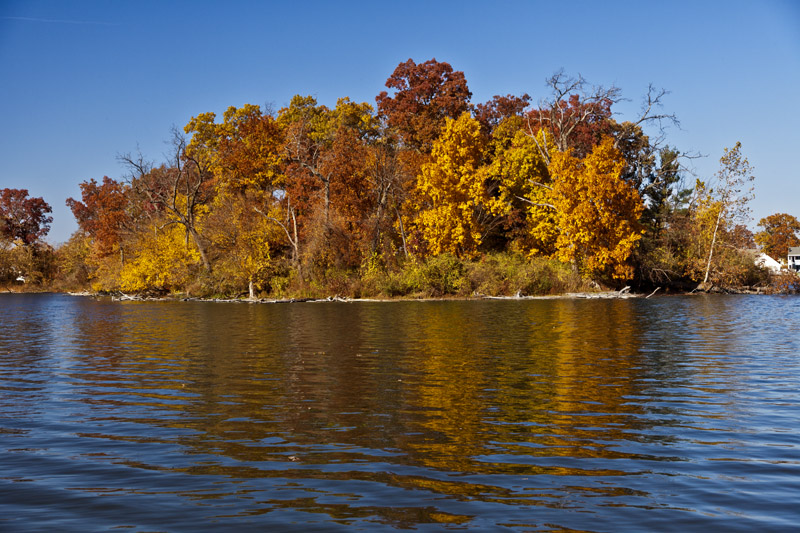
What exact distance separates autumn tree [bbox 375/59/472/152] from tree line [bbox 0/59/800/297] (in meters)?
0.15

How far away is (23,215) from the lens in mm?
105562

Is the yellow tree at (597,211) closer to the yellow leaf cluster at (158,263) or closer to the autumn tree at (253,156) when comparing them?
the autumn tree at (253,156)

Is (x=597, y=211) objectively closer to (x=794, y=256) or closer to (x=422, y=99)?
(x=422, y=99)

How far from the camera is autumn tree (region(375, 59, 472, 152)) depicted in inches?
2542

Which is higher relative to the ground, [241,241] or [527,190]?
[527,190]

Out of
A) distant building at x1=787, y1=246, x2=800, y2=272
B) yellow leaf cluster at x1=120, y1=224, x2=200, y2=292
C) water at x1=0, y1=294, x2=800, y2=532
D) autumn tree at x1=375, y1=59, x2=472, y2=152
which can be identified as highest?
autumn tree at x1=375, y1=59, x2=472, y2=152

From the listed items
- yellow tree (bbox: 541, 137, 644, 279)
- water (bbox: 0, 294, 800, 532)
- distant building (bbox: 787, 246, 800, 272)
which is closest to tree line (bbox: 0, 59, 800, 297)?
yellow tree (bbox: 541, 137, 644, 279)

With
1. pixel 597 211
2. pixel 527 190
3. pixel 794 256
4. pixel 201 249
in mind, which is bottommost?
pixel 201 249

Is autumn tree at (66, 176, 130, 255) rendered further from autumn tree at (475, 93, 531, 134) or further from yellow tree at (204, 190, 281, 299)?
autumn tree at (475, 93, 531, 134)

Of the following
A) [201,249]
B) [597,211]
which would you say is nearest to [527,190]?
[597,211]

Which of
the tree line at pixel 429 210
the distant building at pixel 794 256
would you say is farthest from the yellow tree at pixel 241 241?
the distant building at pixel 794 256

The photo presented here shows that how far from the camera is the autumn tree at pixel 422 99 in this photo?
64562 millimetres

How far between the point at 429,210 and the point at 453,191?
290 cm

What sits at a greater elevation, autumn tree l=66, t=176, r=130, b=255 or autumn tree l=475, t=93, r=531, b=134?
autumn tree l=475, t=93, r=531, b=134
